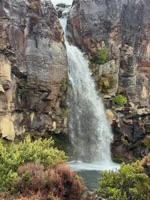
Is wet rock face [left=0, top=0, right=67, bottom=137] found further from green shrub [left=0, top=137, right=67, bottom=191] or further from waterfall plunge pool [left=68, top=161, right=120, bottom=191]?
green shrub [left=0, top=137, right=67, bottom=191]

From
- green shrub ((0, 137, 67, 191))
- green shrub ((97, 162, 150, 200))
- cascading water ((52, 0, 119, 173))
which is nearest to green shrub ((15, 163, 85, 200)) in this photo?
green shrub ((0, 137, 67, 191))

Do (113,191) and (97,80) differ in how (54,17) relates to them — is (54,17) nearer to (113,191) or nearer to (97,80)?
(97,80)

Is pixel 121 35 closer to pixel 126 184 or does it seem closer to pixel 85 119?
pixel 85 119

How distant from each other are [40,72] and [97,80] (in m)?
6.67

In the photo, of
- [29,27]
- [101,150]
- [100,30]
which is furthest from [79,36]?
[101,150]

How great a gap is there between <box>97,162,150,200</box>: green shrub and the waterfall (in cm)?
1611

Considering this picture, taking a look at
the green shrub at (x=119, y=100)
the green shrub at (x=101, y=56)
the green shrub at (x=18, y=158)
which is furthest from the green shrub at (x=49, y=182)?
the green shrub at (x=101, y=56)

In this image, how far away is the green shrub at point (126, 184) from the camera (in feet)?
49.9

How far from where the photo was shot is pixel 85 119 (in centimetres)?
3369

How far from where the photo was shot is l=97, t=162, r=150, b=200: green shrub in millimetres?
15195

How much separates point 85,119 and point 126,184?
1760 centimetres

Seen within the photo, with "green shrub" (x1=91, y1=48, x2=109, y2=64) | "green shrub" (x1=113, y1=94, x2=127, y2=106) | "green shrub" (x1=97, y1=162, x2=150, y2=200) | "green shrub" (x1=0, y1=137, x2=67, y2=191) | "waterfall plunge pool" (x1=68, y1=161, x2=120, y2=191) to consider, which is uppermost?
"green shrub" (x1=91, y1=48, x2=109, y2=64)

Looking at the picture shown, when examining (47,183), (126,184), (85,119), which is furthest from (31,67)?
(47,183)

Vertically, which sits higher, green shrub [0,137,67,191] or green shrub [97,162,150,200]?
green shrub [0,137,67,191]
